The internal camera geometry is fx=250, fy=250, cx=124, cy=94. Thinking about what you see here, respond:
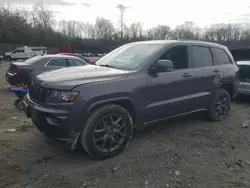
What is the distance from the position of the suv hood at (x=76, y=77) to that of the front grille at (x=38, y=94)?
0.24 ft

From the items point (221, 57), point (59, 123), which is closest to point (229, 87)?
point (221, 57)

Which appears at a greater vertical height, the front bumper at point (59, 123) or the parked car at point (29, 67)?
the parked car at point (29, 67)

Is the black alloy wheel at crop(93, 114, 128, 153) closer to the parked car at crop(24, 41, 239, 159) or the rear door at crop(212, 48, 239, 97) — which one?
the parked car at crop(24, 41, 239, 159)

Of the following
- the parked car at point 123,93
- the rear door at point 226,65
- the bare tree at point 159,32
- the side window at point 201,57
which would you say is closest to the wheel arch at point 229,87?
the rear door at point 226,65

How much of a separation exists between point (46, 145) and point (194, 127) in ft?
9.82

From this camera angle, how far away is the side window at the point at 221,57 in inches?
219

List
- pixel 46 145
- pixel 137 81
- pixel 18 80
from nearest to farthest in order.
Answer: pixel 137 81, pixel 46 145, pixel 18 80

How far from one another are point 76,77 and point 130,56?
131cm

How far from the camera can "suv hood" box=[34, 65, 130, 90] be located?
3.40 metres

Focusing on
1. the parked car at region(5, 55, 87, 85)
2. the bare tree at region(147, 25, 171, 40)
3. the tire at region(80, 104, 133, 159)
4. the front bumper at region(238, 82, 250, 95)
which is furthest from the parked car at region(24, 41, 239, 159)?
the bare tree at region(147, 25, 171, 40)

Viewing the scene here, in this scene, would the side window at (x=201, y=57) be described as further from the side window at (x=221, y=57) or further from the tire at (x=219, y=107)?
the tire at (x=219, y=107)

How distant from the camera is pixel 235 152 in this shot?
13.6 ft

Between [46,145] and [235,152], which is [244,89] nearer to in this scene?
[235,152]

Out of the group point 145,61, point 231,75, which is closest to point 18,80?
point 145,61
